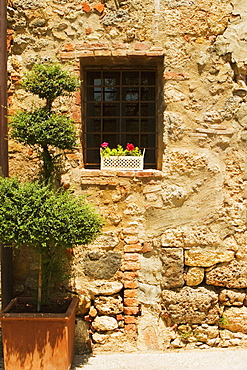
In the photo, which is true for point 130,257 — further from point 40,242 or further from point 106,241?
point 40,242

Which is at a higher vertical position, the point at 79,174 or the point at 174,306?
the point at 79,174

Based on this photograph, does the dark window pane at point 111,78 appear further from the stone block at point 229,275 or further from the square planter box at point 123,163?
the stone block at point 229,275

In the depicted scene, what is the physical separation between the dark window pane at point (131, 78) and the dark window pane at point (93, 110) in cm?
41

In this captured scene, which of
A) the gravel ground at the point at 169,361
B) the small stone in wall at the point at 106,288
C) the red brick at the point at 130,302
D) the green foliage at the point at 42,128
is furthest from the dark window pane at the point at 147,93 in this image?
the gravel ground at the point at 169,361

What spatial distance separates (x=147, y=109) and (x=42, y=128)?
1467 mm

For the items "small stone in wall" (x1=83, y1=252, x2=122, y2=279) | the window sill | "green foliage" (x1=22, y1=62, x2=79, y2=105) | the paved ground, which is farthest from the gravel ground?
"green foliage" (x1=22, y1=62, x2=79, y2=105)

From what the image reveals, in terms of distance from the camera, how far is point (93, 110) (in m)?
4.15

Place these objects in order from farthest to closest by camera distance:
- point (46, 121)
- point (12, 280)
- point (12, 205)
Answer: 1. point (12, 280)
2. point (46, 121)
3. point (12, 205)

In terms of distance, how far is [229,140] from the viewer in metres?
3.73

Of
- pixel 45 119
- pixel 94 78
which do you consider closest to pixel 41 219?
pixel 45 119

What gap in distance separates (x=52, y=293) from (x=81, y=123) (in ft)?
5.78

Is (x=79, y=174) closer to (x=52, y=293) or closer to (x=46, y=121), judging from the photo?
(x=46, y=121)

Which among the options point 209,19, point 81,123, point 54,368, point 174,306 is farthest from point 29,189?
point 209,19

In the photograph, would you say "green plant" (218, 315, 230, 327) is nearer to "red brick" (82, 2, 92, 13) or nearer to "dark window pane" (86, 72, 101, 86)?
"dark window pane" (86, 72, 101, 86)
